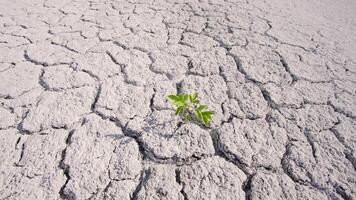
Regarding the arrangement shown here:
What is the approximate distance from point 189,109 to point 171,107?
0.11 metres

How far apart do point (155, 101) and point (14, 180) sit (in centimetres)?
78

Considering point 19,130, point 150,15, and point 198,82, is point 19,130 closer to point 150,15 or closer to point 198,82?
point 198,82

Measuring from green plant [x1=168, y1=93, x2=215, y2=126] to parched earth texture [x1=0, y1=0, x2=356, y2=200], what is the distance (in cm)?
7

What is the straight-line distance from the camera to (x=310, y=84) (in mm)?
1649

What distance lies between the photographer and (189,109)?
55.1 inches

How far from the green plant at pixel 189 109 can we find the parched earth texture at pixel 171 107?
7 cm

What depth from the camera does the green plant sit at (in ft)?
4.03

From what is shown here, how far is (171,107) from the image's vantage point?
55.7 inches

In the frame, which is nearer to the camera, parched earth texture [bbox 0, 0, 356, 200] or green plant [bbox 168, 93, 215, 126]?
parched earth texture [bbox 0, 0, 356, 200]

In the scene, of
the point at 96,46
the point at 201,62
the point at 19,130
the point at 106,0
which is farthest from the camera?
the point at 106,0

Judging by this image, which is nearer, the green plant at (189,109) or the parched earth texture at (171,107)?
the parched earth texture at (171,107)

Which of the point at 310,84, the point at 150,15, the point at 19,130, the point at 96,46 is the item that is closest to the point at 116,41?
the point at 96,46

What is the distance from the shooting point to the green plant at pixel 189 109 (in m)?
1.23

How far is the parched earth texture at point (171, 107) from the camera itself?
3.53 ft
